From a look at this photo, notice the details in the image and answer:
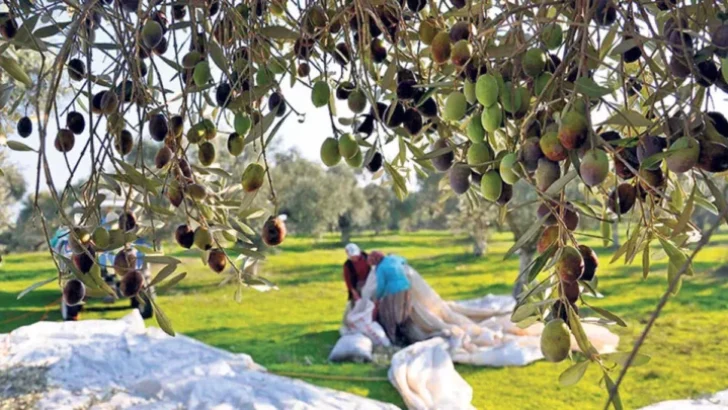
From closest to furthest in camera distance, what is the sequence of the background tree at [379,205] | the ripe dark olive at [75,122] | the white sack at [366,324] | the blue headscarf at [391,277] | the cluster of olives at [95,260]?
the cluster of olives at [95,260] < the ripe dark olive at [75,122] < the white sack at [366,324] < the blue headscarf at [391,277] < the background tree at [379,205]

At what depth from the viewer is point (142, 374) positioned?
165 inches

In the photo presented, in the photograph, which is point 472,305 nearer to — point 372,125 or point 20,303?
point 20,303

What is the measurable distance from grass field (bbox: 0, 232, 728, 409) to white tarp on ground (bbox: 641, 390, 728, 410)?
1.53 ft

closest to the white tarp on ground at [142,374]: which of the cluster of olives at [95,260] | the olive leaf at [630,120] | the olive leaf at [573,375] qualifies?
the cluster of olives at [95,260]

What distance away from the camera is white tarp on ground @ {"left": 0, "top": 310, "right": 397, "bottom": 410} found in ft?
11.8

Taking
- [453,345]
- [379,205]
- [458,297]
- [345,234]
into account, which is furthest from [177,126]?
[379,205]

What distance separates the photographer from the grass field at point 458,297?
482 cm

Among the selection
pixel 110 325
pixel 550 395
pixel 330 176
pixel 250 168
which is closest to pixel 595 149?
pixel 250 168

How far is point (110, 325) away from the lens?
Result: 502cm

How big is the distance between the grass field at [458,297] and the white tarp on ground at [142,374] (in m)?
0.67

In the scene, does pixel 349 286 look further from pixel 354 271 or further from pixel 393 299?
pixel 393 299

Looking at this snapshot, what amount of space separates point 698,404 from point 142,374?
3.27m

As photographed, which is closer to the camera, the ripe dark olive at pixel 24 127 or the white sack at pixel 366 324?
the ripe dark olive at pixel 24 127

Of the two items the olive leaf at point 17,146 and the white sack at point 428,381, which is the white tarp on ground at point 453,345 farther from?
the olive leaf at point 17,146
